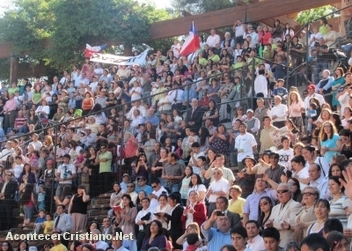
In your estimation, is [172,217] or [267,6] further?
[267,6]

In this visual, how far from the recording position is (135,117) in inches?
672

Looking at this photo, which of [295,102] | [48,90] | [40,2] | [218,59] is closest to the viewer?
[295,102]

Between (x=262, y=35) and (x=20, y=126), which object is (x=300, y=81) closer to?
(x=262, y=35)

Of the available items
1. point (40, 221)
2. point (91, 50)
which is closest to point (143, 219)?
point (40, 221)

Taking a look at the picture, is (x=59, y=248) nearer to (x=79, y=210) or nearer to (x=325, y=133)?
(x=79, y=210)

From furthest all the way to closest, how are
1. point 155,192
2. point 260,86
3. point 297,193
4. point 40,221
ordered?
point 260,86 → point 40,221 → point 155,192 → point 297,193

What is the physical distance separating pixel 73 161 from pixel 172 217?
184 inches

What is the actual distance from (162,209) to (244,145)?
2.11 m

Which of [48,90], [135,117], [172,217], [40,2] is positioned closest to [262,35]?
[135,117]

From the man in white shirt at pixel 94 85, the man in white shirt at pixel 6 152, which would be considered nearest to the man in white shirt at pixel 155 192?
the man in white shirt at pixel 6 152

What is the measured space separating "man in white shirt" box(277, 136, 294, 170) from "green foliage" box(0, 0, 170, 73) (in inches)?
551

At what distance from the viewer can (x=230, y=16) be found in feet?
78.6

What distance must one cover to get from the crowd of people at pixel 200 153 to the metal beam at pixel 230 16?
141cm

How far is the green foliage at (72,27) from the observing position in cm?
2603
